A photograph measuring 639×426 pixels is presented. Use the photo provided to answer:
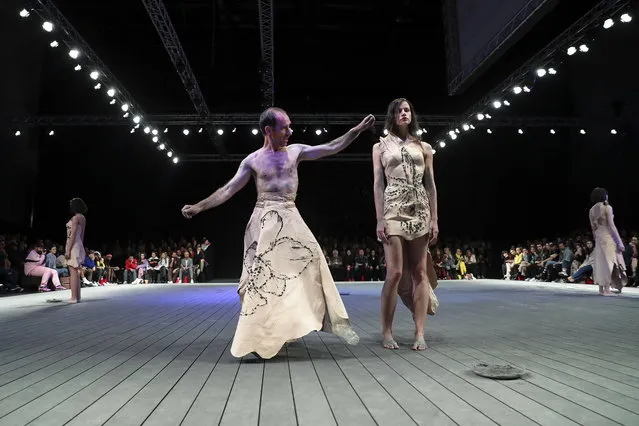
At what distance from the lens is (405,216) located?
304 centimetres

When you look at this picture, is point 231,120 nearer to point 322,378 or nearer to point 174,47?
point 174,47

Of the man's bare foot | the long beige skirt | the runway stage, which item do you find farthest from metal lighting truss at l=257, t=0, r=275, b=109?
the man's bare foot

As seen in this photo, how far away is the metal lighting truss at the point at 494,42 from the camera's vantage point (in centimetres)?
770

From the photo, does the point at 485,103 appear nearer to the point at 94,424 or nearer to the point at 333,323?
the point at 333,323

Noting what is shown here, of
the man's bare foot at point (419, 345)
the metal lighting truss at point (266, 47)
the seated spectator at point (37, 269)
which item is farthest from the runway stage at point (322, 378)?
the metal lighting truss at point (266, 47)

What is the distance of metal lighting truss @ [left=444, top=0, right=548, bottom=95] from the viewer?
770 cm

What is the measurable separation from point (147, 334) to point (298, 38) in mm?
10281

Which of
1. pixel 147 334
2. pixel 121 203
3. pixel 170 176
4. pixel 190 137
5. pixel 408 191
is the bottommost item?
pixel 147 334

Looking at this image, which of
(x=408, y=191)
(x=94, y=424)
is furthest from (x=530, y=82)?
(x=94, y=424)

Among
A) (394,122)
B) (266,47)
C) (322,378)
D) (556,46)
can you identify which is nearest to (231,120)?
(266,47)

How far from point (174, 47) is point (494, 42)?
6.47 meters

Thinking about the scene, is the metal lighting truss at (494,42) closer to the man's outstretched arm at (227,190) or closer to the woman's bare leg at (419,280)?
the woman's bare leg at (419,280)

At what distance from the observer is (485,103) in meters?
12.2

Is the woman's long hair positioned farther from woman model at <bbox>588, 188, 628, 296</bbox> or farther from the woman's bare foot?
woman model at <bbox>588, 188, 628, 296</bbox>
